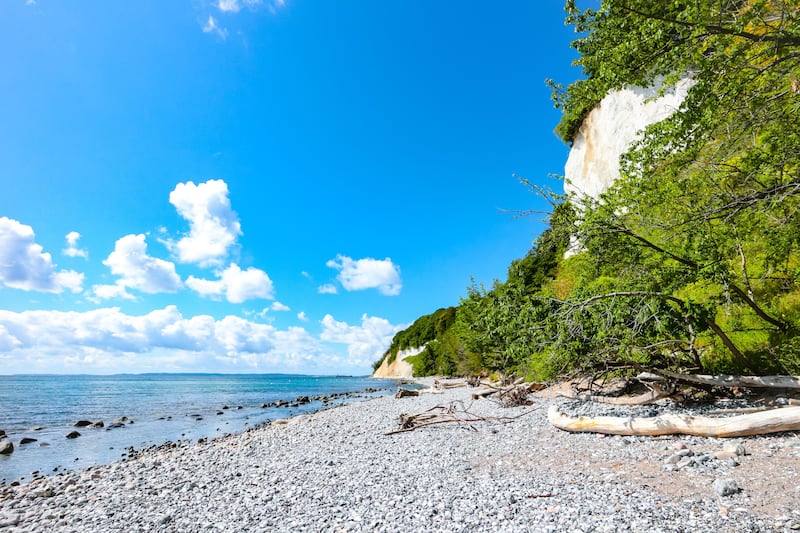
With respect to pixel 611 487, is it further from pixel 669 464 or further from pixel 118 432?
pixel 118 432

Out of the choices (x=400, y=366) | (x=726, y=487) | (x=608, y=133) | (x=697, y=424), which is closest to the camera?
(x=726, y=487)

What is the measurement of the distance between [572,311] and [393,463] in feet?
18.2

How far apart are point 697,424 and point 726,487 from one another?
2961mm

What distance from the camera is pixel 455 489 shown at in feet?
21.0

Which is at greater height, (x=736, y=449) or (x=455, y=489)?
(x=736, y=449)

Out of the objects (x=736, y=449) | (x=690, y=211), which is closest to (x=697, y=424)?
(x=736, y=449)

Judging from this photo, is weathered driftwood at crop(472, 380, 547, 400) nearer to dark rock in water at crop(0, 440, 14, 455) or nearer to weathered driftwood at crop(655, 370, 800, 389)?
weathered driftwood at crop(655, 370, 800, 389)

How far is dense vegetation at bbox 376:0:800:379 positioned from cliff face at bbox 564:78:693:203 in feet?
57.8

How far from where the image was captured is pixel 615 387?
15391 mm

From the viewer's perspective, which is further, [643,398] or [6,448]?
[6,448]

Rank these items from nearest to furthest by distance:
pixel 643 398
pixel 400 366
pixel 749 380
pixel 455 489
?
1. pixel 455 489
2. pixel 749 380
3. pixel 643 398
4. pixel 400 366

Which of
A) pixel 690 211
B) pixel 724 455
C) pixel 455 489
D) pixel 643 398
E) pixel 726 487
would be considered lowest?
pixel 455 489

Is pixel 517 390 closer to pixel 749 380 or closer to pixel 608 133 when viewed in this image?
pixel 749 380

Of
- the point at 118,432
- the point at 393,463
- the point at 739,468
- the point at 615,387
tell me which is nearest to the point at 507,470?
the point at 393,463
